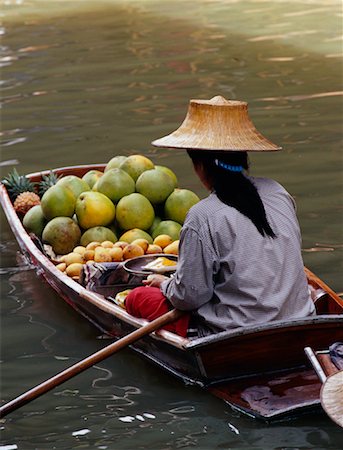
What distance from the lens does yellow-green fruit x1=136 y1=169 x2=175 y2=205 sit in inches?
245

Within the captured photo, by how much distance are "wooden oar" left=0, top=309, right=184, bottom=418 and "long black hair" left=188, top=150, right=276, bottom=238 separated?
1.84 ft

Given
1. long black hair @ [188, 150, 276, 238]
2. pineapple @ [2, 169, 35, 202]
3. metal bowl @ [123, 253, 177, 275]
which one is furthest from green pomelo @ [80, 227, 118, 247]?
long black hair @ [188, 150, 276, 238]

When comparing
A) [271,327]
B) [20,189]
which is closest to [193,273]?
[271,327]

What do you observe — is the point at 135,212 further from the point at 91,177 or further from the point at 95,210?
the point at 91,177

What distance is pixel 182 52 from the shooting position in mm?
13805

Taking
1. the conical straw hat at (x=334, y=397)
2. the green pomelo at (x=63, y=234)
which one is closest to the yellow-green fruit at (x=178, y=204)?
the green pomelo at (x=63, y=234)

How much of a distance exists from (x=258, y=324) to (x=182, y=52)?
32.4 feet

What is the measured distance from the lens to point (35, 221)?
652 centimetres

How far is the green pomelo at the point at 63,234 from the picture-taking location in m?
6.19

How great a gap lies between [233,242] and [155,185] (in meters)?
1.88

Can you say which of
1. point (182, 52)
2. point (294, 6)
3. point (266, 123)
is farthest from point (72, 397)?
point (294, 6)

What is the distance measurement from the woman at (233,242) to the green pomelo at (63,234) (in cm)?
172

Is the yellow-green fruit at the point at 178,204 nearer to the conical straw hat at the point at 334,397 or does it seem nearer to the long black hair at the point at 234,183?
the long black hair at the point at 234,183

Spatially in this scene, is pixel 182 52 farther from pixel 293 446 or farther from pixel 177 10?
pixel 293 446
